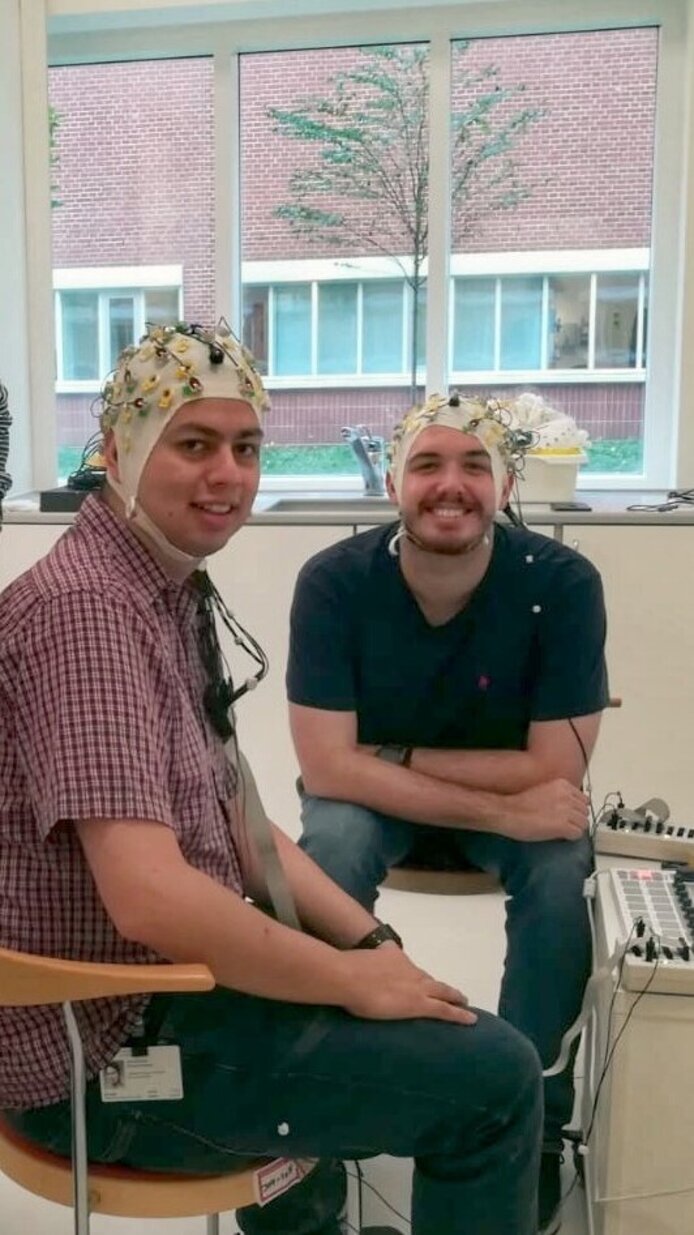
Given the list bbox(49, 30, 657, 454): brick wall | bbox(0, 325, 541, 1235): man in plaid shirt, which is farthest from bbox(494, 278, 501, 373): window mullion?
bbox(0, 325, 541, 1235): man in plaid shirt

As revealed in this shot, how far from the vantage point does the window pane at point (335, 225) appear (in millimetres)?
3639

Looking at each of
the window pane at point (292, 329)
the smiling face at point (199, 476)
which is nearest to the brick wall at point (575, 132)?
the window pane at point (292, 329)

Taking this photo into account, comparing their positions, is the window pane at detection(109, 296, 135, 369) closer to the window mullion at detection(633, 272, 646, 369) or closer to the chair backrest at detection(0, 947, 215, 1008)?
the window mullion at detection(633, 272, 646, 369)

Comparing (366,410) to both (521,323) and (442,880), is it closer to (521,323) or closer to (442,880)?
(521,323)

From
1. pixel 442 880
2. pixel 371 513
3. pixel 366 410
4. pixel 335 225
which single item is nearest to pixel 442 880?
pixel 442 880

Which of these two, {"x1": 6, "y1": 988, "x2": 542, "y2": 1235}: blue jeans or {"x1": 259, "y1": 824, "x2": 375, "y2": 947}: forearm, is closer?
{"x1": 6, "y1": 988, "x2": 542, "y2": 1235}: blue jeans

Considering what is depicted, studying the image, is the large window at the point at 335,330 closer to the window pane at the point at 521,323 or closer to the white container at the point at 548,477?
the window pane at the point at 521,323

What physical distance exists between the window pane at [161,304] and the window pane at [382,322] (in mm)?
626

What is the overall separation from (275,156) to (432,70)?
55cm

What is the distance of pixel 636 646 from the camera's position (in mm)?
3061

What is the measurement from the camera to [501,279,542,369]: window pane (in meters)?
3.64

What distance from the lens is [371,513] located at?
317cm

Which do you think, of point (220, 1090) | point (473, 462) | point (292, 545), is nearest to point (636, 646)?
point (292, 545)

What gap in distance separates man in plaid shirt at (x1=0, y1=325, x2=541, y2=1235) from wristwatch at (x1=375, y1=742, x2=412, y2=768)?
70 cm
